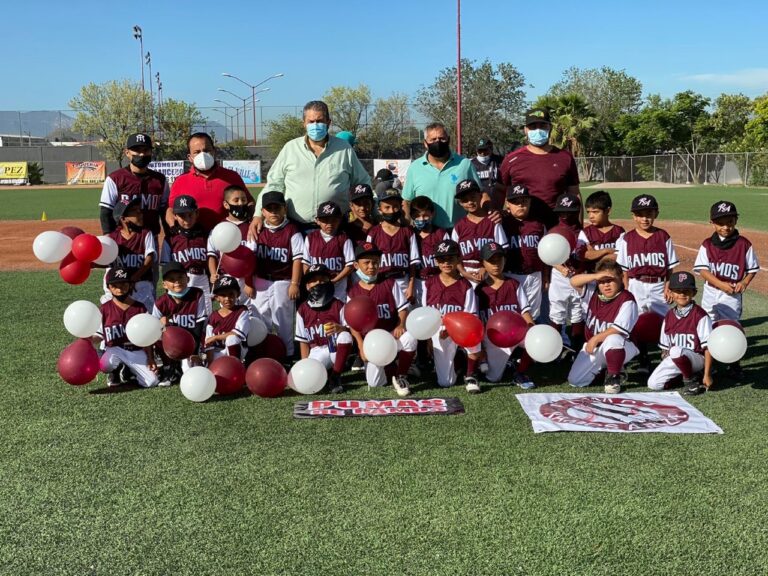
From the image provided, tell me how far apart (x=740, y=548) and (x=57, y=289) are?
10.4m

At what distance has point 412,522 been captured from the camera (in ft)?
11.6

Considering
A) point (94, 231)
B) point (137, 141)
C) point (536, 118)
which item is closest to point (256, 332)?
point (137, 141)

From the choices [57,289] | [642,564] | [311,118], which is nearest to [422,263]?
[311,118]

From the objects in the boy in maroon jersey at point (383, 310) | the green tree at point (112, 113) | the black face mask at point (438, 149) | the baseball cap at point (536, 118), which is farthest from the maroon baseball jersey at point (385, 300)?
the green tree at point (112, 113)

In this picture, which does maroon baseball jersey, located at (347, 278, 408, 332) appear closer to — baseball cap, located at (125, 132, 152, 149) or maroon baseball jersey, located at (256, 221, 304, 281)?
maroon baseball jersey, located at (256, 221, 304, 281)

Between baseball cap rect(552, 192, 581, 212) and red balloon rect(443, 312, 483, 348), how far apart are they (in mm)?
1482

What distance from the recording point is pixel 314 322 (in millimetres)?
6102

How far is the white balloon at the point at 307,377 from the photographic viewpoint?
5.62 m

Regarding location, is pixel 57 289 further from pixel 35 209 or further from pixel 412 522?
pixel 35 209

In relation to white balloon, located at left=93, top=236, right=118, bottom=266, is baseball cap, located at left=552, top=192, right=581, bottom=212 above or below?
above

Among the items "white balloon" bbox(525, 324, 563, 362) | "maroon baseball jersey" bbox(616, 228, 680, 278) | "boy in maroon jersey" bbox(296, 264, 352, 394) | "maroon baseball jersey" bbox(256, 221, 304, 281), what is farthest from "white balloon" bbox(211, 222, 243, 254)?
"maroon baseball jersey" bbox(616, 228, 680, 278)

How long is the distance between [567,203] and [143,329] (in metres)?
3.93

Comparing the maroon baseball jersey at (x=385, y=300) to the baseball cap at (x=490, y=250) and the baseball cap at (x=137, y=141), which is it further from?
the baseball cap at (x=137, y=141)

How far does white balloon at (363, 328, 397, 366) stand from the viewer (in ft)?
18.1
